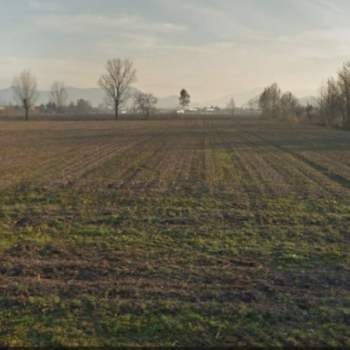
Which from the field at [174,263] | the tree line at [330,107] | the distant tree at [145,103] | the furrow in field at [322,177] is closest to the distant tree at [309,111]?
the tree line at [330,107]

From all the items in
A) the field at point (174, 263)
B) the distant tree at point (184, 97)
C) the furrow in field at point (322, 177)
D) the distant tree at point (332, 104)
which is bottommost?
the field at point (174, 263)

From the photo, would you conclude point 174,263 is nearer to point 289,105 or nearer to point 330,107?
point 330,107

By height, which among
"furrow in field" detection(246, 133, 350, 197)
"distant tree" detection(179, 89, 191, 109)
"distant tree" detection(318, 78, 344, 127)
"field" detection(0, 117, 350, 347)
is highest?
"distant tree" detection(179, 89, 191, 109)

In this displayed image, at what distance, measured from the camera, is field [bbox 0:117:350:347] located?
12.1ft

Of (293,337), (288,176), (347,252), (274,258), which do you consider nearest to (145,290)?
(293,337)

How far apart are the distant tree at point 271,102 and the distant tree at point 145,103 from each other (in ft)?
112

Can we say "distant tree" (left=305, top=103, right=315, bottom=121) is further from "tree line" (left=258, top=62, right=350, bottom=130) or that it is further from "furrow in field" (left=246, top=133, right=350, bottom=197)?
"furrow in field" (left=246, top=133, right=350, bottom=197)

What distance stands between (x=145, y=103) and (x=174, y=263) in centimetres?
9925

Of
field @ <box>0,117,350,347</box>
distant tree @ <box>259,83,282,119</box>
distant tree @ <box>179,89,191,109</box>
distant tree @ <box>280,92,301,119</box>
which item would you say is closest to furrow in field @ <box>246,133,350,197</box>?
field @ <box>0,117,350,347</box>

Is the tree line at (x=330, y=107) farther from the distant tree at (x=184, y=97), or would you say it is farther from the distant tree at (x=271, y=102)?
the distant tree at (x=184, y=97)

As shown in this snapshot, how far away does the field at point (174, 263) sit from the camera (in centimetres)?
369

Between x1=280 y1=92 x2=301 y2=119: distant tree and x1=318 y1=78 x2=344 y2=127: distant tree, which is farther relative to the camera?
x1=280 y1=92 x2=301 y2=119: distant tree

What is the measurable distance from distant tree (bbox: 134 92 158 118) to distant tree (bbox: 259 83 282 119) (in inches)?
1344

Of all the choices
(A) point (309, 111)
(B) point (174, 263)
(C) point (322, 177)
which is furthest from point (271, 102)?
(B) point (174, 263)
